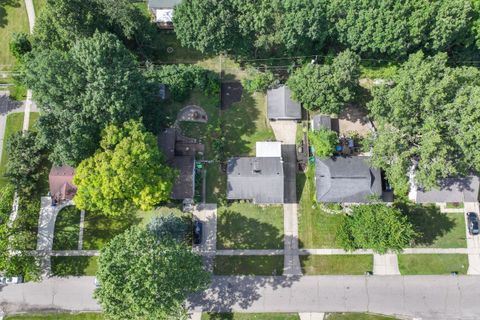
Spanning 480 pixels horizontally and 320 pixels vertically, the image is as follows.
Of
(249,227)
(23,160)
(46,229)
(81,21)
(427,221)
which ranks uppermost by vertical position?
(81,21)

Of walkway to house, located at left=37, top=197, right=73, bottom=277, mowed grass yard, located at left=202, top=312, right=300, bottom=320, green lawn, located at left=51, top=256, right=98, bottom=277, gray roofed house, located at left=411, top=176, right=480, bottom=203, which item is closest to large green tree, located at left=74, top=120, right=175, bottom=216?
walkway to house, located at left=37, top=197, right=73, bottom=277

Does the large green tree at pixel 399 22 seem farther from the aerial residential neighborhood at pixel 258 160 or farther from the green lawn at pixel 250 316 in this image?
the green lawn at pixel 250 316

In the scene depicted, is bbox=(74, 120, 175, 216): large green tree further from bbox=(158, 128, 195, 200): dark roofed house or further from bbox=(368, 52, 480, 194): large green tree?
bbox=(368, 52, 480, 194): large green tree

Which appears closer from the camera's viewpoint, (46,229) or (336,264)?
(336,264)

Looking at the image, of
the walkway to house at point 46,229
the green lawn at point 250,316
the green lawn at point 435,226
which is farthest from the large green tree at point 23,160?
the green lawn at point 435,226

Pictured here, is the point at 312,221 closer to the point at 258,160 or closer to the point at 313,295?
the point at 313,295

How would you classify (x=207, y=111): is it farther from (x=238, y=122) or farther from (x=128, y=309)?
(x=128, y=309)

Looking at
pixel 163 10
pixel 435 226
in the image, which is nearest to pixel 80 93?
pixel 163 10
